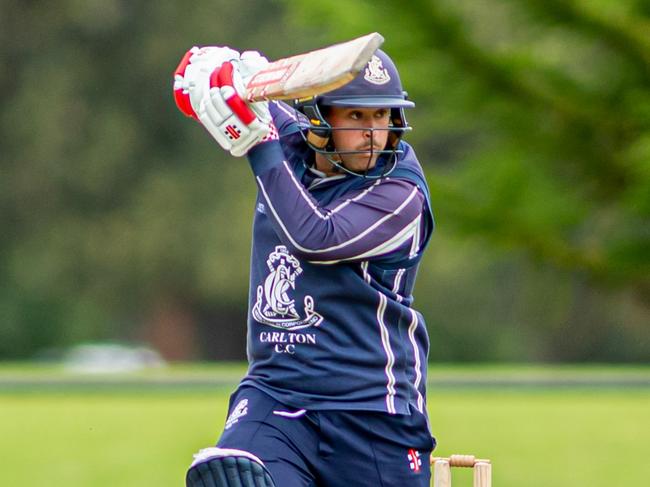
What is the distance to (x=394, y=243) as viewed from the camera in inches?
146

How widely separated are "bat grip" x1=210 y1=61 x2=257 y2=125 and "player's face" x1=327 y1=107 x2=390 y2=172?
271 millimetres

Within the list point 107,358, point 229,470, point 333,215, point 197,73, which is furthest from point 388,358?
point 107,358

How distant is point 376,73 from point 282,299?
24.7 inches

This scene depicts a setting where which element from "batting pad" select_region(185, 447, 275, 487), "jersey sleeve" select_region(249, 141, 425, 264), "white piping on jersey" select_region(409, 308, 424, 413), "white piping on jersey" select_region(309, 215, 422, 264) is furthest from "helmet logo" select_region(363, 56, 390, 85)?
"batting pad" select_region(185, 447, 275, 487)

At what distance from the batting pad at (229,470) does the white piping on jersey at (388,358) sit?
406 mm

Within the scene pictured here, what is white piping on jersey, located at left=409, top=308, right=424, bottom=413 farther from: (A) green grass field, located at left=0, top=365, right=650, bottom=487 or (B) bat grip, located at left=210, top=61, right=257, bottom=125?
(A) green grass field, located at left=0, top=365, right=650, bottom=487

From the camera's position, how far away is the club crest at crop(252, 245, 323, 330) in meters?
3.69

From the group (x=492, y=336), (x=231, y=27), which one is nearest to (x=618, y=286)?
(x=231, y=27)

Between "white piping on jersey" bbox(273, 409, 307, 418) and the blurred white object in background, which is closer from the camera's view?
"white piping on jersey" bbox(273, 409, 307, 418)

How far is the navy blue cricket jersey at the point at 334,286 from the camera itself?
359cm

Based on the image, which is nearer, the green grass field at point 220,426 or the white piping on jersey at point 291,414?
the white piping on jersey at point 291,414

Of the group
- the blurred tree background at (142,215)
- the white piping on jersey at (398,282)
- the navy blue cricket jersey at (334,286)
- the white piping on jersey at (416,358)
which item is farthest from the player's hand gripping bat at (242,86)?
the blurred tree background at (142,215)

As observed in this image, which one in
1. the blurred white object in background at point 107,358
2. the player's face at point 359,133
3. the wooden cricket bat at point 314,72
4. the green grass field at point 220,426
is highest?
the wooden cricket bat at point 314,72

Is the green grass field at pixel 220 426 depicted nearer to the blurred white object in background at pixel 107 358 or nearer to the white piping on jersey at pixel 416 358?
the white piping on jersey at pixel 416 358
